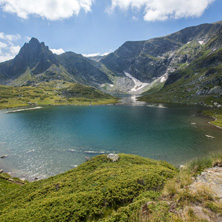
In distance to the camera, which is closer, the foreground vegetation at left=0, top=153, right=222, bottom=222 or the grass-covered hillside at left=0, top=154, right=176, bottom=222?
the foreground vegetation at left=0, top=153, right=222, bottom=222

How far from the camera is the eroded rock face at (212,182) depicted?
9837 millimetres

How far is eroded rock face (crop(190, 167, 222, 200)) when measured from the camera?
9.84 metres

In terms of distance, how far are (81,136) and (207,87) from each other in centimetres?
21797

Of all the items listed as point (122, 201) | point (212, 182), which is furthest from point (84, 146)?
point (212, 182)

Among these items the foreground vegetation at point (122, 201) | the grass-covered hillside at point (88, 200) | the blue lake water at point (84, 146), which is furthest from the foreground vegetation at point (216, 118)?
the grass-covered hillside at point (88, 200)

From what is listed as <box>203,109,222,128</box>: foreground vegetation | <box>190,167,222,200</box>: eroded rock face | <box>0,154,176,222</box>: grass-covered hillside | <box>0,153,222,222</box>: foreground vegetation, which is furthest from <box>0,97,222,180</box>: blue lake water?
<box>190,167,222,200</box>: eroded rock face

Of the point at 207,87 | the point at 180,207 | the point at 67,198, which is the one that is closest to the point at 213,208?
the point at 180,207

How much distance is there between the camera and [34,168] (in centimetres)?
3888

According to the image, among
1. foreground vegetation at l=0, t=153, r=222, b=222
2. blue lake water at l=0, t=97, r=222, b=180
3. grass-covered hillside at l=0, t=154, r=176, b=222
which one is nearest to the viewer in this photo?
foreground vegetation at l=0, t=153, r=222, b=222

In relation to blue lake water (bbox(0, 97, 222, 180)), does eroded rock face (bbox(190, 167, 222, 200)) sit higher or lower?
higher

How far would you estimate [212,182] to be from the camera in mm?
11039

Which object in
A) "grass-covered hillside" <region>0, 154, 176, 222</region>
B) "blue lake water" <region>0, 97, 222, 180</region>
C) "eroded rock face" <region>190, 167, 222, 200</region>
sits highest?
"eroded rock face" <region>190, 167, 222, 200</region>

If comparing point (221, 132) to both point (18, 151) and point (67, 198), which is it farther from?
point (18, 151)

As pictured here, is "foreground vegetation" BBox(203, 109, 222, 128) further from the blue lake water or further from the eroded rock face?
the eroded rock face
